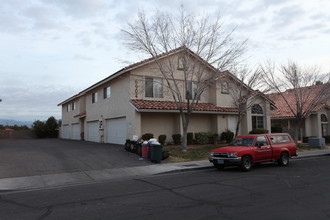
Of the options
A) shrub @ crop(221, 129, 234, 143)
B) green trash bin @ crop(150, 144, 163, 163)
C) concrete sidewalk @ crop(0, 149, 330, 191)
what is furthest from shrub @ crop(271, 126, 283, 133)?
green trash bin @ crop(150, 144, 163, 163)

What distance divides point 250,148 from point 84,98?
23800 millimetres

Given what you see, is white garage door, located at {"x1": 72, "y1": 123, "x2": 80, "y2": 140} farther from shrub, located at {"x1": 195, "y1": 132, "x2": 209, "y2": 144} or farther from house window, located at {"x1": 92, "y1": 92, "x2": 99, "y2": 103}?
shrub, located at {"x1": 195, "y1": 132, "x2": 209, "y2": 144}

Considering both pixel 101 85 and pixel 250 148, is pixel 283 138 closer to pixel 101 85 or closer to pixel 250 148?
pixel 250 148

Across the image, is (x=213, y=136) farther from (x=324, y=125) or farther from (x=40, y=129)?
(x=40, y=129)

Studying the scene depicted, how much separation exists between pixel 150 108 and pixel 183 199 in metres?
11.9

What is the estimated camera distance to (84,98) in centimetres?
3155

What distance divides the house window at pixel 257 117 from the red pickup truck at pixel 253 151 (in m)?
11.9

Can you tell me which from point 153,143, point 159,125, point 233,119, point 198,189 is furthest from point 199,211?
point 233,119

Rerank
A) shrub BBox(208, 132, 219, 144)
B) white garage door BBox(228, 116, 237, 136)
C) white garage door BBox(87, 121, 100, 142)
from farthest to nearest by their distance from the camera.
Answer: white garage door BBox(87, 121, 100, 142) → white garage door BBox(228, 116, 237, 136) → shrub BBox(208, 132, 219, 144)

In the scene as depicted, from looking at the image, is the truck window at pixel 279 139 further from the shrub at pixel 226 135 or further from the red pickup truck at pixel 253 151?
the shrub at pixel 226 135

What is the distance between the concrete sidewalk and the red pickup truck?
128 centimetres

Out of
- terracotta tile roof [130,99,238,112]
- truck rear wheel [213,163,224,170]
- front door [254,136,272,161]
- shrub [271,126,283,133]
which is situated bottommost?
truck rear wheel [213,163,224,170]

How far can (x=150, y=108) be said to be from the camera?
1852 centimetres

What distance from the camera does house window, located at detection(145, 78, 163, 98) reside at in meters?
20.5
